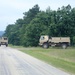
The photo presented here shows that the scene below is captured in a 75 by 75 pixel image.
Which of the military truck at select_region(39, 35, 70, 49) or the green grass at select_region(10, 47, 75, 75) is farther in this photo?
the military truck at select_region(39, 35, 70, 49)

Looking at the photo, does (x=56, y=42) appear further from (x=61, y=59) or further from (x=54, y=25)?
(x=61, y=59)

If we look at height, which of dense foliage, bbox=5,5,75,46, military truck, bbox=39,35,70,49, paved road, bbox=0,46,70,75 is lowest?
paved road, bbox=0,46,70,75

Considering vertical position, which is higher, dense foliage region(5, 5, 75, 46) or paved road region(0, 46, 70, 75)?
dense foliage region(5, 5, 75, 46)

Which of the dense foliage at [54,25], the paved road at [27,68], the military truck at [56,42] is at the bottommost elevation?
the paved road at [27,68]

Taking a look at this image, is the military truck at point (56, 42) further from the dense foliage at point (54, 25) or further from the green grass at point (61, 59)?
the green grass at point (61, 59)

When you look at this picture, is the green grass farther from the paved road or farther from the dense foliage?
the dense foliage

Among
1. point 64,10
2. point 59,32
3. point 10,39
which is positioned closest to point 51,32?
point 59,32

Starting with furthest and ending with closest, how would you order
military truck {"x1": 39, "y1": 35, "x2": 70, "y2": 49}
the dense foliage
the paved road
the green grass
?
the dense foliage → military truck {"x1": 39, "y1": 35, "x2": 70, "y2": 49} → the green grass → the paved road

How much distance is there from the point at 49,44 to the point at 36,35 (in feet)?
69.9

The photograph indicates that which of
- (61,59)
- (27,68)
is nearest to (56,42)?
(61,59)

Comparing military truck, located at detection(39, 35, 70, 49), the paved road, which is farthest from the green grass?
military truck, located at detection(39, 35, 70, 49)

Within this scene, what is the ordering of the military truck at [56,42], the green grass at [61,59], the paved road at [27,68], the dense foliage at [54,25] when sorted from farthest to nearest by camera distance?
1. the dense foliage at [54,25]
2. the military truck at [56,42]
3. the green grass at [61,59]
4. the paved road at [27,68]

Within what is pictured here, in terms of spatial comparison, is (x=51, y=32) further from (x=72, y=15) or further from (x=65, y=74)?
(x=65, y=74)

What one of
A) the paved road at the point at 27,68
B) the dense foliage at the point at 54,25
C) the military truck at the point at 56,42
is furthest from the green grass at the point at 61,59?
the dense foliage at the point at 54,25
